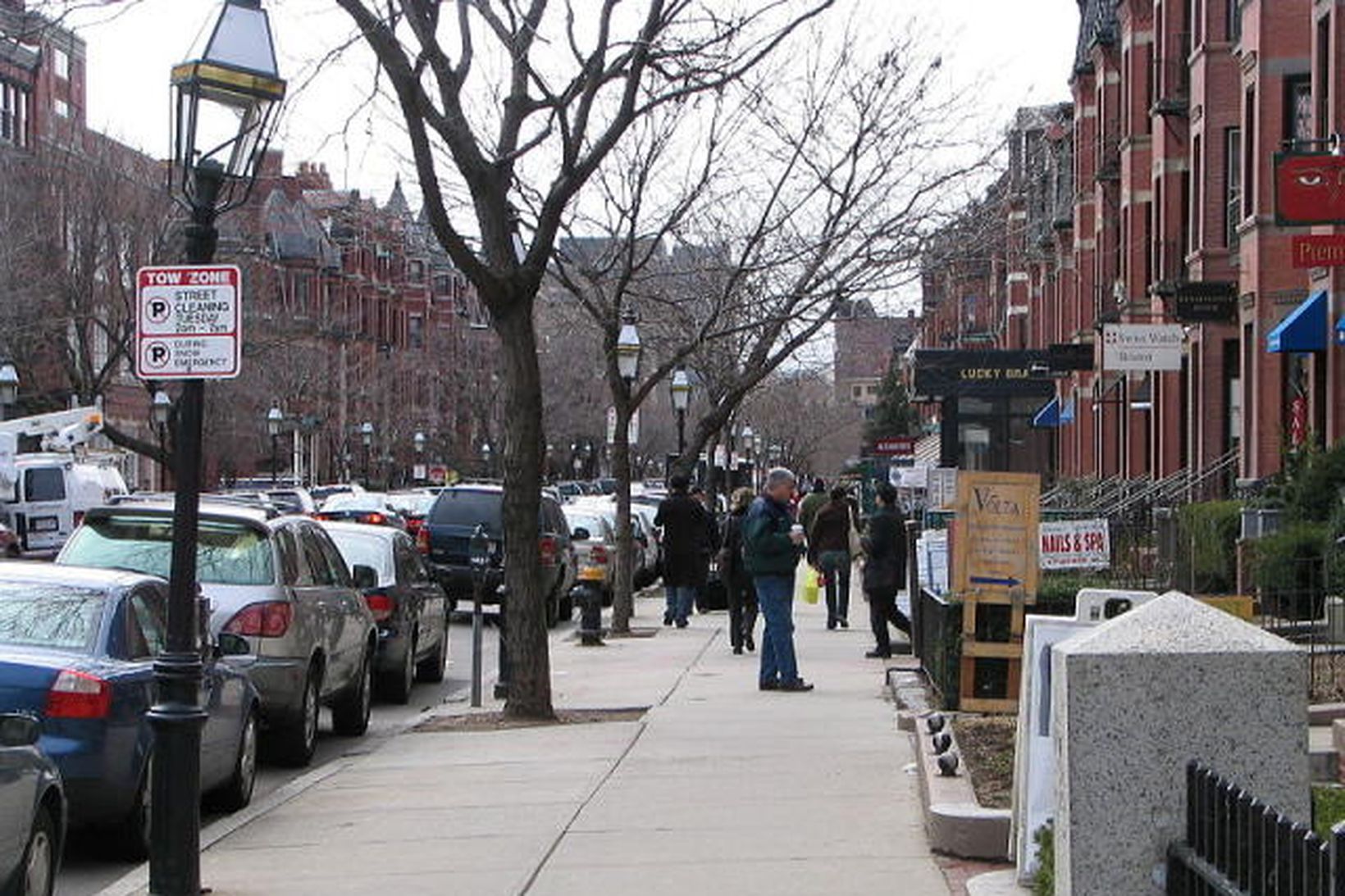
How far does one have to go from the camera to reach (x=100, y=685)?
31.8 ft

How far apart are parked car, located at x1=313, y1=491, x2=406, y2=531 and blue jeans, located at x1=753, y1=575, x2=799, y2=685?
604 inches

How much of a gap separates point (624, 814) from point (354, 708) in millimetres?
5705

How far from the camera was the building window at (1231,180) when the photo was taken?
30.4 metres

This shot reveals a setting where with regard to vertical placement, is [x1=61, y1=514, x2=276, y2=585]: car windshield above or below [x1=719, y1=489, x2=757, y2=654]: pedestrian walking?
above

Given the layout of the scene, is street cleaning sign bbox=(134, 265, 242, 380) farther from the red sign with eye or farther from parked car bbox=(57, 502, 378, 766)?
the red sign with eye

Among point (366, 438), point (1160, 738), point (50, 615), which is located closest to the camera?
point (1160, 738)

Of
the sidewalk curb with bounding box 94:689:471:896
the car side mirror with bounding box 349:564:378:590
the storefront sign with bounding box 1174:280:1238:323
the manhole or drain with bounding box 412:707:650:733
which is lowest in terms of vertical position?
the sidewalk curb with bounding box 94:689:471:896

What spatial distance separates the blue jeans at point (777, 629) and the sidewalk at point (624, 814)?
1.48 ft

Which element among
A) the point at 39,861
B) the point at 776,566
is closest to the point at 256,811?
the point at 39,861

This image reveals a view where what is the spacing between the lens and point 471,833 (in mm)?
10289

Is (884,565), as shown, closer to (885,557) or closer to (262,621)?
(885,557)

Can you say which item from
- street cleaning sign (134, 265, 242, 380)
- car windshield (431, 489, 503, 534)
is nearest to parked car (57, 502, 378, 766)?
street cleaning sign (134, 265, 242, 380)

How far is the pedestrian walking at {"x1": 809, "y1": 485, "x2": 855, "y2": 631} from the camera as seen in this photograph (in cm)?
2573

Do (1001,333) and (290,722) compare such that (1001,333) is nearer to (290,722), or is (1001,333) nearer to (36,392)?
(36,392)
